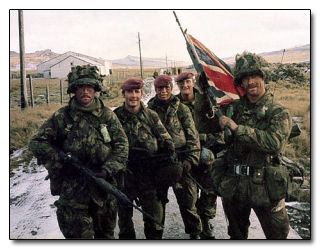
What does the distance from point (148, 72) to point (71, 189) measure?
23.2 feet

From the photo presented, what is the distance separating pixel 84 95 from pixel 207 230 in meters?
2.82

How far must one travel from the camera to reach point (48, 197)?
562cm

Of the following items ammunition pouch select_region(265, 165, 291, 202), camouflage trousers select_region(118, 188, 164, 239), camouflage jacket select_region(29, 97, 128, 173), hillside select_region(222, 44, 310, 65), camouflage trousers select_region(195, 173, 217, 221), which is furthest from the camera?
camouflage trousers select_region(195, 173, 217, 221)

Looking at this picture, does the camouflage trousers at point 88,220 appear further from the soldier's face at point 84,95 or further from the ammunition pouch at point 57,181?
the soldier's face at point 84,95

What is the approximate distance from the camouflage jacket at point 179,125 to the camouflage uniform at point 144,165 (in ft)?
1.01

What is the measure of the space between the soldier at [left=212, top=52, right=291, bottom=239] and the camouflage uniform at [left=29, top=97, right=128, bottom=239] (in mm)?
1268

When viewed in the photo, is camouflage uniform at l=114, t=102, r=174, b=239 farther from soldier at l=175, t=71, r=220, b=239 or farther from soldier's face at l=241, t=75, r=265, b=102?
soldier's face at l=241, t=75, r=265, b=102

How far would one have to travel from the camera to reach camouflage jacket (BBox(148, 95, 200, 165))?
4316mm

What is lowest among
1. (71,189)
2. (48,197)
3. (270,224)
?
(48,197)

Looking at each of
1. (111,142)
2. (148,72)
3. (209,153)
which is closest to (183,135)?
(209,153)

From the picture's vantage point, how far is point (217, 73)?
4.00 m

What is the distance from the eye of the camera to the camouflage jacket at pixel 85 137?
3.35m

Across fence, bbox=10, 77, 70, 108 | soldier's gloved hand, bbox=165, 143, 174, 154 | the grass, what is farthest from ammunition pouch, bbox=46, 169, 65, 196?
fence, bbox=10, 77, 70, 108

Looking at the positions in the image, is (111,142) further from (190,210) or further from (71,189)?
(190,210)
